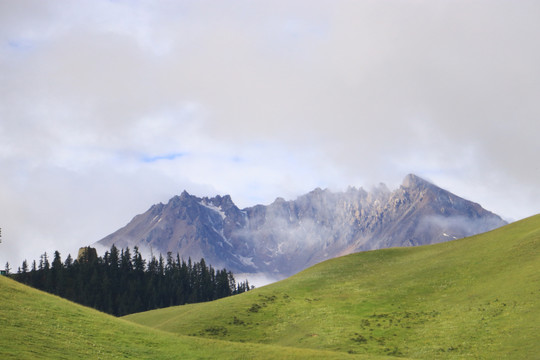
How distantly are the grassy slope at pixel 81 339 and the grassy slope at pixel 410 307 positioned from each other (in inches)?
526

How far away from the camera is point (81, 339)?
43844 mm

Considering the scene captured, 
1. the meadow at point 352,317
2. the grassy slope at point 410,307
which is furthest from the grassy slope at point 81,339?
the grassy slope at point 410,307

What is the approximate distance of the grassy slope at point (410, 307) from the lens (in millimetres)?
55281

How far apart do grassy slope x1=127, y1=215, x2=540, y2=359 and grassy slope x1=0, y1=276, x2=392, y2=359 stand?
1337 cm

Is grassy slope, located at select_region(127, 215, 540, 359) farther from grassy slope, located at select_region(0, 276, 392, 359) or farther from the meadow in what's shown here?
grassy slope, located at select_region(0, 276, 392, 359)

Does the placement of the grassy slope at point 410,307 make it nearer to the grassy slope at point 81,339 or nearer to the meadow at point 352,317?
the meadow at point 352,317

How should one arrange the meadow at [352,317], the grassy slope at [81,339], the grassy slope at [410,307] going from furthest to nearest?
the grassy slope at [410,307]
the meadow at [352,317]
the grassy slope at [81,339]

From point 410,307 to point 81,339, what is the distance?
1795 inches

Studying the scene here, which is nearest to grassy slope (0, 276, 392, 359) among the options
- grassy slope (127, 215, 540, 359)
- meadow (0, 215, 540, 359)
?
meadow (0, 215, 540, 359)

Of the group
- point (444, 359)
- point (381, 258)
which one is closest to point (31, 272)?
point (381, 258)

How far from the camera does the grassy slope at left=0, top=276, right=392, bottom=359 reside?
38.8 m

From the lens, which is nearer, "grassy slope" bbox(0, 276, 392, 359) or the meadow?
"grassy slope" bbox(0, 276, 392, 359)

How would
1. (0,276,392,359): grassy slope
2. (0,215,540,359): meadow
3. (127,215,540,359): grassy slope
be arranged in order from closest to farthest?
1. (0,276,392,359): grassy slope
2. (0,215,540,359): meadow
3. (127,215,540,359): grassy slope

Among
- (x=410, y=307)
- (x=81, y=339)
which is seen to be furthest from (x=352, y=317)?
(x=81, y=339)
